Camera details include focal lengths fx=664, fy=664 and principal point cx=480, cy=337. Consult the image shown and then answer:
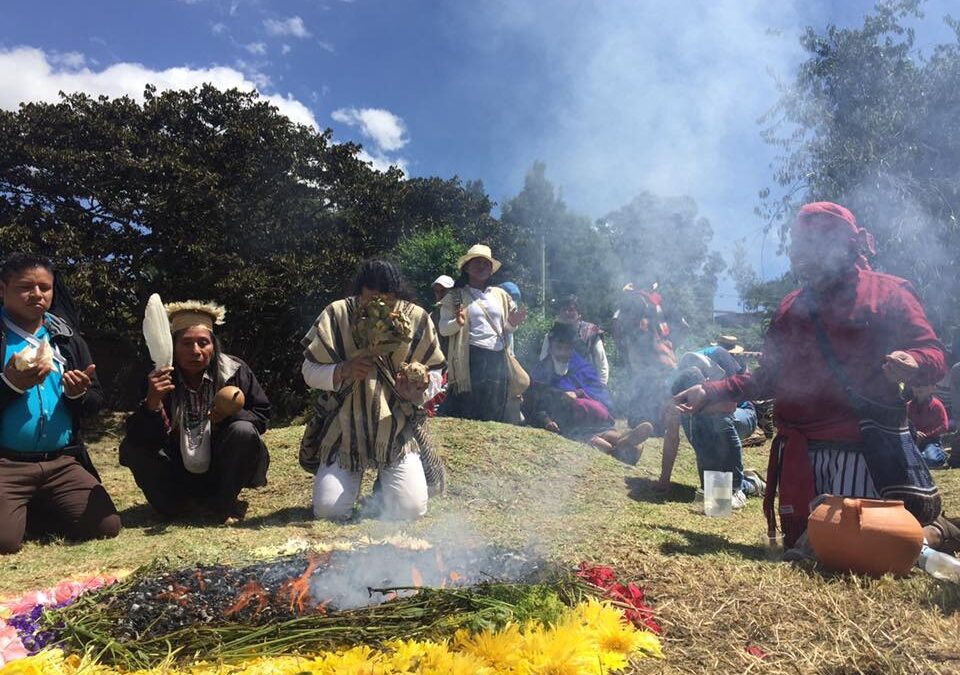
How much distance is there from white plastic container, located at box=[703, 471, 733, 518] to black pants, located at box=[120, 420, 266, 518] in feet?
10.7

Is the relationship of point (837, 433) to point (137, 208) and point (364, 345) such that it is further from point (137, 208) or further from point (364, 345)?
point (137, 208)

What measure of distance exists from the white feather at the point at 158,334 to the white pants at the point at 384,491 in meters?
1.23

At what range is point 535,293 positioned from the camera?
8.23m

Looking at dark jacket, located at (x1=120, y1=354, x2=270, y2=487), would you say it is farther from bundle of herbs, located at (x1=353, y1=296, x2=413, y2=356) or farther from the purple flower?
the purple flower

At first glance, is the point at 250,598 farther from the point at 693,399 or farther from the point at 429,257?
the point at 429,257

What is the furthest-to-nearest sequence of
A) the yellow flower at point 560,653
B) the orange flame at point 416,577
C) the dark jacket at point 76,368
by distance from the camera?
the dark jacket at point 76,368 → the orange flame at point 416,577 → the yellow flower at point 560,653

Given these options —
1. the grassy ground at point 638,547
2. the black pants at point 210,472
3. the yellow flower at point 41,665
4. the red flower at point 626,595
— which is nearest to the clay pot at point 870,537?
the grassy ground at point 638,547

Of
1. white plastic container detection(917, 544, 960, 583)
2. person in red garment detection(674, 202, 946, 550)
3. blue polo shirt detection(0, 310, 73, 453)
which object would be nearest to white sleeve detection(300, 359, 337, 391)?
blue polo shirt detection(0, 310, 73, 453)

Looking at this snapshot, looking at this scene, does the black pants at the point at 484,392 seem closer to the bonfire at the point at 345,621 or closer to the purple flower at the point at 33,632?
the bonfire at the point at 345,621

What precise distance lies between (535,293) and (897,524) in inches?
219

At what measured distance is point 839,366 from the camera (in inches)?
140

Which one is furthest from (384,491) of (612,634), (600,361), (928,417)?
(928,417)

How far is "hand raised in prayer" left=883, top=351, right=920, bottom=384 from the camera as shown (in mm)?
3197

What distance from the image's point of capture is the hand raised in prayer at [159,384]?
3947mm
